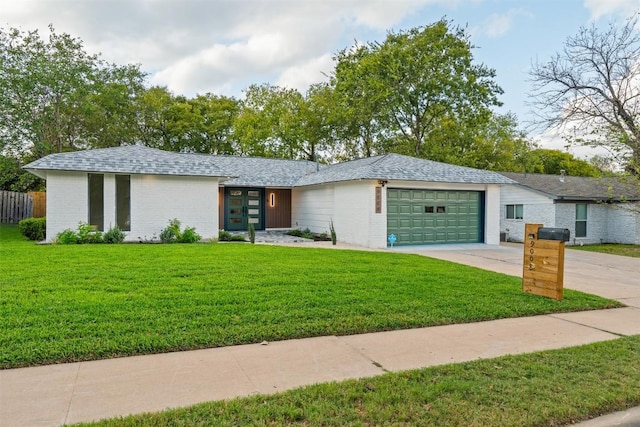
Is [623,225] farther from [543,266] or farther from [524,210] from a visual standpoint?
[543,266]

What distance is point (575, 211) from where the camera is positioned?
18.4 m

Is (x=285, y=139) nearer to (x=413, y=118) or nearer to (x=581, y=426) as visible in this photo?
(x=413, y=118)

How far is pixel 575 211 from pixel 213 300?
18.2m

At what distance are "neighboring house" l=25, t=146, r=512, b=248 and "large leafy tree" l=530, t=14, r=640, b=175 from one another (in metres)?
3.88

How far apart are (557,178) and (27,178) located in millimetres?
27800

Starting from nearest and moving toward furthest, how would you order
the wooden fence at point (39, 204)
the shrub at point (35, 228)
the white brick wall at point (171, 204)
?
1. the shrub at point (35, 228)
2. the white brick wall at point (171, 204)
3. the wooden fence at point (39, 204)

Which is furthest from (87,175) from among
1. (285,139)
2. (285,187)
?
(285,139)

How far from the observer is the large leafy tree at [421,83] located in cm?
2817

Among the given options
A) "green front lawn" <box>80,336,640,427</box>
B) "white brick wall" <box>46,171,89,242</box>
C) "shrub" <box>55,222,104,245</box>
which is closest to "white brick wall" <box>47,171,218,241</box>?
"white brick wall" <box>46,171,89,242</box>

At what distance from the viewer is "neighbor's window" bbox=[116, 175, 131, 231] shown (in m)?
13.4

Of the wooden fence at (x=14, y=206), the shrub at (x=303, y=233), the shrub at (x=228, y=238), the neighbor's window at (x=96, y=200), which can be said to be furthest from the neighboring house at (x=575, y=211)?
the wooden fence at (x=14, y=206)

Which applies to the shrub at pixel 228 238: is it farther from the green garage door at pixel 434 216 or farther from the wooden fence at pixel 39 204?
the wooden fence at pixel 39 204

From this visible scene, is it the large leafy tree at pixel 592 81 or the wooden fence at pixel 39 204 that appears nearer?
the large leafy tree at pixel 592 81

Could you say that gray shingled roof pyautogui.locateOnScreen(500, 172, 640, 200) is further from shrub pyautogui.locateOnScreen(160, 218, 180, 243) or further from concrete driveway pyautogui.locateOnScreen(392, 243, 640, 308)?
shrub pyautogui.locateOnScreen(160, 218, 180, 243)
